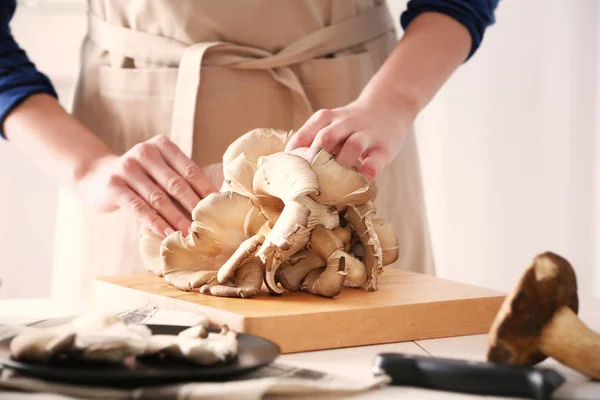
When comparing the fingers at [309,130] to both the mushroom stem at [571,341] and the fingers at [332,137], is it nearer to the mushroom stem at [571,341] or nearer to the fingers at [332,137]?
the fingers at [332,137]

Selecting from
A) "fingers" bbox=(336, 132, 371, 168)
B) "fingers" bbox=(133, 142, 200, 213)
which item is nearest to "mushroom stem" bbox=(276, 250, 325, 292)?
"fingers" bbox=(336, 132, 371, 168)

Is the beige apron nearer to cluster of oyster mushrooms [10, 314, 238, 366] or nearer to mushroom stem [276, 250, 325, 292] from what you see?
mushroom stem [276, 250, 325, 292]

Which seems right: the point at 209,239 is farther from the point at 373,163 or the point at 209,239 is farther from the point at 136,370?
the point at 136,370

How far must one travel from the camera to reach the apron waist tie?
3.81ft

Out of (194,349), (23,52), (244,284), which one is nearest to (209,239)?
(244,284)

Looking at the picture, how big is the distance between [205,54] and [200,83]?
0.14ft

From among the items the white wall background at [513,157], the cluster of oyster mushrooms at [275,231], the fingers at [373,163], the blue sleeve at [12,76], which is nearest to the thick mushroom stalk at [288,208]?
the cluster of oyster mushrooms at [275,231]

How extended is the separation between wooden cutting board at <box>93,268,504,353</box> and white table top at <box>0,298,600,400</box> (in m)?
0.01

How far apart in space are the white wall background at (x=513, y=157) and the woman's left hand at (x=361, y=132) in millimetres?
1377

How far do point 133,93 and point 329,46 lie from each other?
0.29m

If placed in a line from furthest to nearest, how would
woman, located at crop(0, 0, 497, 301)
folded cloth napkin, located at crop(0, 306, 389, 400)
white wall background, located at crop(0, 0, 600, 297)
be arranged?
white wall background, located at crop(0, 0, 600, 297), woman, located at crop(0, 0, 497, 301), folded cloth napkin, located at crop(0, 306, 389, 400)

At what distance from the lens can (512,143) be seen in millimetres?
2455

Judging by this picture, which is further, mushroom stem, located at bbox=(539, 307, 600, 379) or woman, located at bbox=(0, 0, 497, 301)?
woman, located at bbox=(0, 0, 497, 301)

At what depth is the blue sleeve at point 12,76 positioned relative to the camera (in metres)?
1.17
